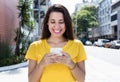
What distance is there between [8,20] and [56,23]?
23.6 m

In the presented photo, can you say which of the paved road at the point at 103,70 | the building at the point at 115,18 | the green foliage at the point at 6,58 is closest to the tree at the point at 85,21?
the building at the point at 115,18

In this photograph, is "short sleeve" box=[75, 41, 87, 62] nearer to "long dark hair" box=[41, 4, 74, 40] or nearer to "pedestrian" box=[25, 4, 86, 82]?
"pedestrian" box=[25, 4, 86, 82]

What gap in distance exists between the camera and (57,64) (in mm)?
2887

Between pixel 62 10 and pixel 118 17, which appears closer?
pixel 62 10

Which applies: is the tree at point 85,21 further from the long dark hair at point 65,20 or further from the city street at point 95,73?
the long dark hair at point 65,20

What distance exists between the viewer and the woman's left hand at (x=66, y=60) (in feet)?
9.16

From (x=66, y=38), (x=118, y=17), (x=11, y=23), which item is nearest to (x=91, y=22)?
(x=118, y=17)

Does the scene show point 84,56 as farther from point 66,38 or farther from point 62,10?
point 62,10

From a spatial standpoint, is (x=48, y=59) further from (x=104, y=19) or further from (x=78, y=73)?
A: (x=104, y=19)

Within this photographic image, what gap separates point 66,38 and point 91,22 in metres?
86.8

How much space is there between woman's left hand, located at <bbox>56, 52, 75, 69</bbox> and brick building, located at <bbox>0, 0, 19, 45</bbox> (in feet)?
67.0

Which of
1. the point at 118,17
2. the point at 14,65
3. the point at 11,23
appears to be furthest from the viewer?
the point at 118,17

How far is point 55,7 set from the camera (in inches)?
119

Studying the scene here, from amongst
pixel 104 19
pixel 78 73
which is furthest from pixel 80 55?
pixel 104 19
